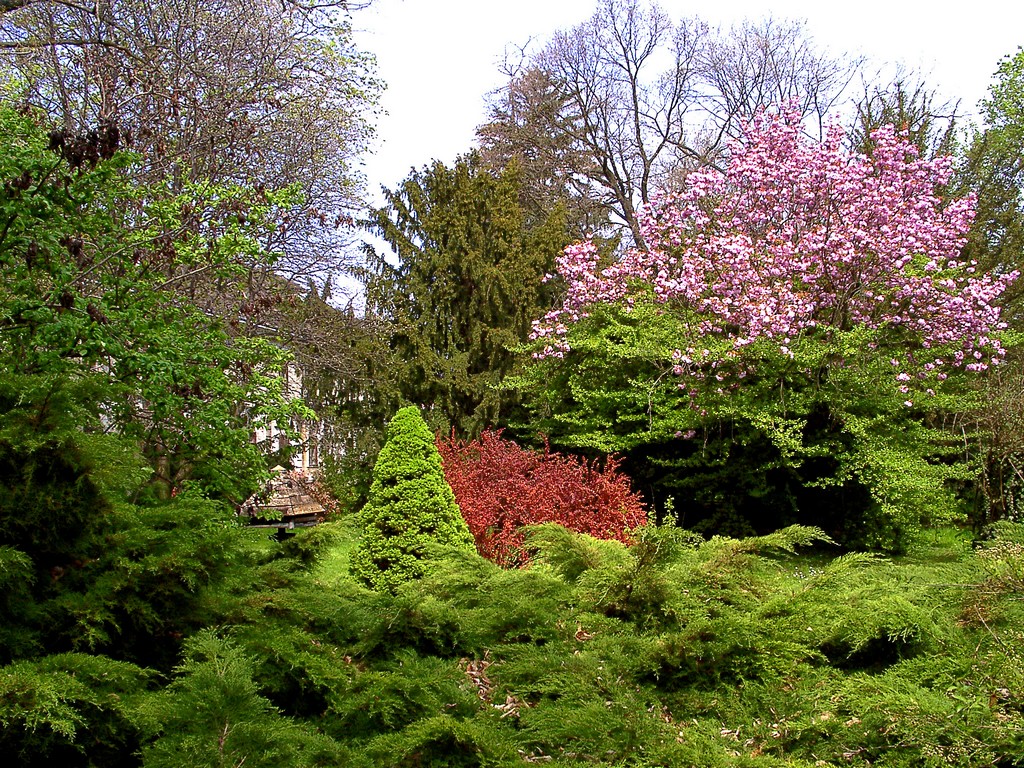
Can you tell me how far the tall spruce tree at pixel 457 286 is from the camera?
13.3m

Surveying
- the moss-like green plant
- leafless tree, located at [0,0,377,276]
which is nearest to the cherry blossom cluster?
the moss-like green plant

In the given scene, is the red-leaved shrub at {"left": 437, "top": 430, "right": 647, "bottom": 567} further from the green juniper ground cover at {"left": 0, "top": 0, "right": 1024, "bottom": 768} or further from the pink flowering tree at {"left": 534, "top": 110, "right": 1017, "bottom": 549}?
the pink flowering tree at {"left": 534, "top": 110, "right": 1017, "bottom": 549}

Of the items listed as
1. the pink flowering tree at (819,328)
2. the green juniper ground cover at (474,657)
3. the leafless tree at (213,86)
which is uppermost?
the leafless tree at (213,86)

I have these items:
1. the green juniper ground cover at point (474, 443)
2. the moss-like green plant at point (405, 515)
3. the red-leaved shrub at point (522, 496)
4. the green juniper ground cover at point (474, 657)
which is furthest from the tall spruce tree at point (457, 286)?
the green juniper ground cover at point (474, 657)

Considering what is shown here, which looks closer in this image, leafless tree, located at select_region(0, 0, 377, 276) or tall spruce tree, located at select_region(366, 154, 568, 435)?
leafless tree, located at select_region(0, 0, 377, 276)

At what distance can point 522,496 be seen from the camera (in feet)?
28.9

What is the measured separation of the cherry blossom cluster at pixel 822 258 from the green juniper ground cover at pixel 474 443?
0.19 ft

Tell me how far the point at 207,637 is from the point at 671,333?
868 cm

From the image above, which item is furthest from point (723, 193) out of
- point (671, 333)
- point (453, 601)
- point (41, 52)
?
point (453, 601)

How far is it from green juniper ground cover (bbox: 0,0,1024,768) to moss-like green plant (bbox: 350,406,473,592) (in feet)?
0.11

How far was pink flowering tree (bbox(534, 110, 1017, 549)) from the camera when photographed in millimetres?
10172

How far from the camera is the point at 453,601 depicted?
14.1 feet

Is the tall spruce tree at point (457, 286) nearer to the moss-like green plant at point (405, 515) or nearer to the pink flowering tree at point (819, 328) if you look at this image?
the pink flowering tree at point (819, 328)

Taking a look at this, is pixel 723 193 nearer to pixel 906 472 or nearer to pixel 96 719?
pixel 906 472
